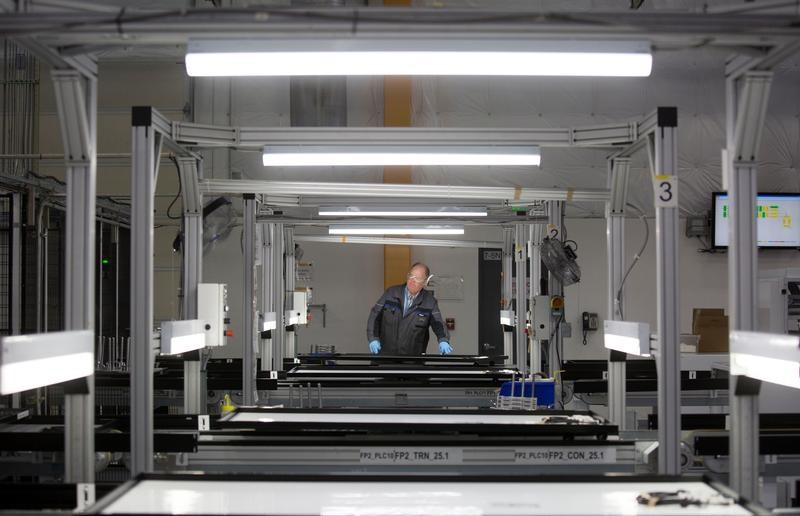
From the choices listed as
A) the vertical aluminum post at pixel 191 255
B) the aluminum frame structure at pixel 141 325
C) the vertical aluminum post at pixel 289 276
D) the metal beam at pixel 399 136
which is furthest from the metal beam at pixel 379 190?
the vertical aluminum post at pixel 289 276

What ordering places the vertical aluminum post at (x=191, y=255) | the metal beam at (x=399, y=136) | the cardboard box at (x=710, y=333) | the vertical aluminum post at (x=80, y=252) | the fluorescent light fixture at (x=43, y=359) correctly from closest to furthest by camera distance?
the fluorescent light fixture at (x=43, y=359) → the vertical aluminum post at (x=80, y=252) → the metal beam at (x=399, y=136) → the vertical aluminum post at (x=191, y=255) → the cardboard box at (x=710, y=333)

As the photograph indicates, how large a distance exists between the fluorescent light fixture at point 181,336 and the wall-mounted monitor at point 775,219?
7743mm

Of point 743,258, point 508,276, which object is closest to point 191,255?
point 743,258

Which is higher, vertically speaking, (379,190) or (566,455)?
(379,190)

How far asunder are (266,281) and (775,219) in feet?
21.9

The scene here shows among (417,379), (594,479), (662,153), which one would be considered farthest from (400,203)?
(594,479)

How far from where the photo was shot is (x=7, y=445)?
15.0 feet

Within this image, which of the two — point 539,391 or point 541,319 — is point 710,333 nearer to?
point 541,319

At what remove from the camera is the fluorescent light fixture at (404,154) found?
15.2 feet

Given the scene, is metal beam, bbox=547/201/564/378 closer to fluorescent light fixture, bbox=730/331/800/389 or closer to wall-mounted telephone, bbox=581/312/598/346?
fluorescent light fixture, bbox=730/331/800/389

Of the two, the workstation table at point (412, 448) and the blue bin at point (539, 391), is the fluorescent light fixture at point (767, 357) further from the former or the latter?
the blue bin at point (539, 391)

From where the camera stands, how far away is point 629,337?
4336 mm

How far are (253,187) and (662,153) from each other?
2.61m

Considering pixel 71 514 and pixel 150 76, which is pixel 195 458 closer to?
pixel 71 514
